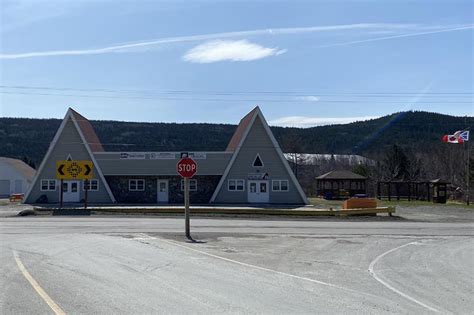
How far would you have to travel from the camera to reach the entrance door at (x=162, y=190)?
176ft

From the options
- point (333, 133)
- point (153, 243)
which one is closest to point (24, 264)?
point (153, 243)

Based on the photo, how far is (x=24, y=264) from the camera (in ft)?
42.2

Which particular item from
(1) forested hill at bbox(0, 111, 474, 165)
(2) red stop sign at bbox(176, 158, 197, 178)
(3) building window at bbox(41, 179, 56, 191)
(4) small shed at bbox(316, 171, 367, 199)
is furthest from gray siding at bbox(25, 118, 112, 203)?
(2) red stop sign at bbox(176, 158, 197, 178)

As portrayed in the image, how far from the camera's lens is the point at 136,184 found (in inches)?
2135

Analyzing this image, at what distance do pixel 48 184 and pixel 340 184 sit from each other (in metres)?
38.6

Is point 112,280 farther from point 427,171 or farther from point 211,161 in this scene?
point 427,171

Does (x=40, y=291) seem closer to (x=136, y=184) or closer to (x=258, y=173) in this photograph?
(x=258, y=173)

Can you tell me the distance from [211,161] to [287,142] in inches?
1552

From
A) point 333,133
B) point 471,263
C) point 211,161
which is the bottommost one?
point 471,263

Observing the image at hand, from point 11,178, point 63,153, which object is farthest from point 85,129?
point 11,178

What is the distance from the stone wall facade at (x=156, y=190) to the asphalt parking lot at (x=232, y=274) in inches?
1252

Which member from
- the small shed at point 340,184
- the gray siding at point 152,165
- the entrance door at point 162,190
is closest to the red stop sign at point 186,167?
the gray siding at point 152,165

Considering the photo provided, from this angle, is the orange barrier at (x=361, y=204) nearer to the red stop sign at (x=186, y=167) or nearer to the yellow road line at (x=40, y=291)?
the red stop sign at (x=186, y=167)

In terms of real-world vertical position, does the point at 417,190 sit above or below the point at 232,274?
above
